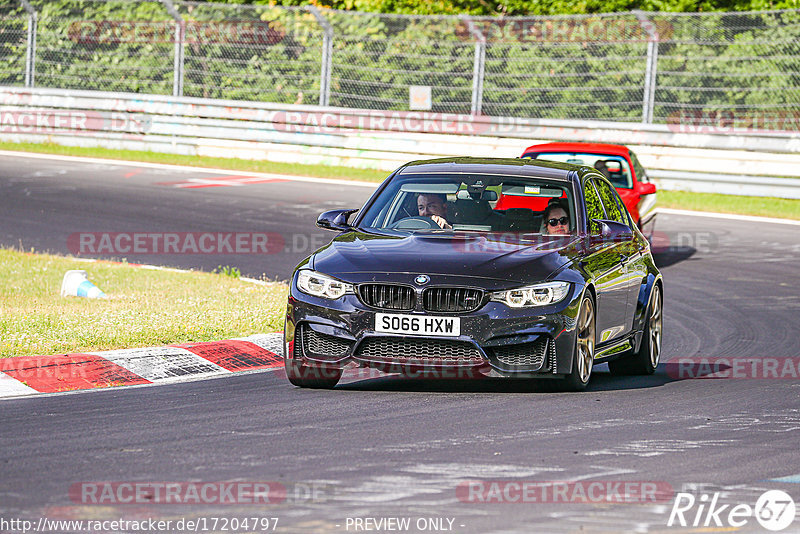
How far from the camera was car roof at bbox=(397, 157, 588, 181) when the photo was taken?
10023 millimetres

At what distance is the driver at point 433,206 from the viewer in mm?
9656

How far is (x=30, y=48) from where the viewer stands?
29.3 meters

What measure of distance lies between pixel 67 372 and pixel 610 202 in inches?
170

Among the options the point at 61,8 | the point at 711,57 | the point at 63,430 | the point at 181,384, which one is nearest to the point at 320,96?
the point at 61,8

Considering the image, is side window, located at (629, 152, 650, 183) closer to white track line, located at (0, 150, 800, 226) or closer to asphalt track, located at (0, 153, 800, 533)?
white track line, located at (0, 150, 800, 226)

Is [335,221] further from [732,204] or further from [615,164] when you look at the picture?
[732,204]

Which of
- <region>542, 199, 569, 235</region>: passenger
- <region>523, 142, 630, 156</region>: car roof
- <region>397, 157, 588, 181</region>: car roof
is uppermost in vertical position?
<region>397, 157, 588, 181</region>: car roof

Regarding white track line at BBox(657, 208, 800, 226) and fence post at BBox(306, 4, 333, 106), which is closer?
white track line at BBox(657, 208, 800, 226)

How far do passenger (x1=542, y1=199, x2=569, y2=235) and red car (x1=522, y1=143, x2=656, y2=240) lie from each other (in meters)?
7.29

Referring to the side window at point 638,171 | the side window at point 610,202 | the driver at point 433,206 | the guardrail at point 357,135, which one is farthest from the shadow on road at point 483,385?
the guardrail at point 357,135

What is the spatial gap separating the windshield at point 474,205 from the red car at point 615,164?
285 inches

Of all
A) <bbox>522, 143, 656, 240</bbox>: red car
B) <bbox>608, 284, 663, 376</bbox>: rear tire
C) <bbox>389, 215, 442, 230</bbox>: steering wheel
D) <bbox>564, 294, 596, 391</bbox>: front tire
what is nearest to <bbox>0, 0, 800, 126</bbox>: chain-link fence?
<bbox>522, 143, 656, 240</bbox>: red car

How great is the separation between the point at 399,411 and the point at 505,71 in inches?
742

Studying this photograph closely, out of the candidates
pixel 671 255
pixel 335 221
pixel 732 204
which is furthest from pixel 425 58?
pixel 335 221
